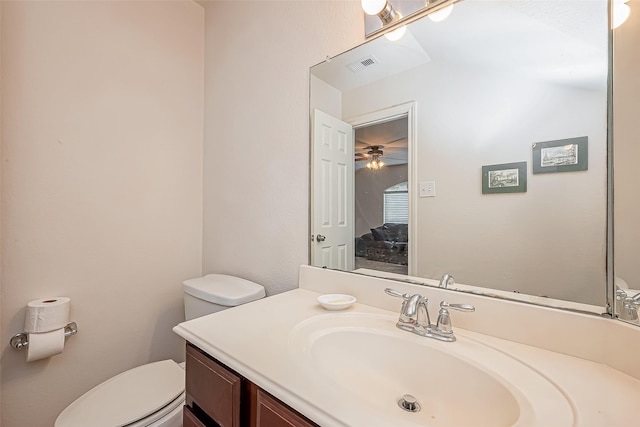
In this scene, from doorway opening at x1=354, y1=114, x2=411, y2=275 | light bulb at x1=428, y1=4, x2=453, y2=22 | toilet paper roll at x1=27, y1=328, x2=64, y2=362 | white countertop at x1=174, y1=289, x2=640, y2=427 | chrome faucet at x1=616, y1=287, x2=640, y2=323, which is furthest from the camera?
toilet paper roll at x1=27, y1=328, x2=64, y2=362

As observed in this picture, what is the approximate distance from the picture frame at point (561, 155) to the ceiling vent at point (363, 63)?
0.64 m

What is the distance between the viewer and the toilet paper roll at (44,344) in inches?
44.2

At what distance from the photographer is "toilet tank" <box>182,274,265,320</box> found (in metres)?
1.23

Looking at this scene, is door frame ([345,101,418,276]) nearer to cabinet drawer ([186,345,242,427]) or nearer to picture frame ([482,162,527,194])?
picture frame ([482,162,527,194])

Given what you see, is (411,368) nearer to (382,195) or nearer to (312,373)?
(312,373)

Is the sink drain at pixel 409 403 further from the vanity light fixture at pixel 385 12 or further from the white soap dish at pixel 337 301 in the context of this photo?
the vanity light fixture at pixel 385 12

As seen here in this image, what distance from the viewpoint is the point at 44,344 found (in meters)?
1.14

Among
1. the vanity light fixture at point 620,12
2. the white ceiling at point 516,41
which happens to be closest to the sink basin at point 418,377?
the white ceiling at point 516,41

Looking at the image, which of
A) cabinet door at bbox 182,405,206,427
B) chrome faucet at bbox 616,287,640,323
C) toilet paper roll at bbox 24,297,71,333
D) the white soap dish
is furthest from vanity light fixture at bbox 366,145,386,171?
toilet paper roll at bbox 24,297,71,333

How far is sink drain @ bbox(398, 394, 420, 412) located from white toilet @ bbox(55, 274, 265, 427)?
0.79 metres

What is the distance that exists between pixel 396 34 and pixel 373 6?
124 millimetres

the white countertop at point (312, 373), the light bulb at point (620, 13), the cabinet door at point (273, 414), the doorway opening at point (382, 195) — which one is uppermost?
the light bulb at point (620, 13)

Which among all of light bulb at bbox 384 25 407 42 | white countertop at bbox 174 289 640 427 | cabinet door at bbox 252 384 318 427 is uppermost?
light bulb at bbox 384 25 407 42

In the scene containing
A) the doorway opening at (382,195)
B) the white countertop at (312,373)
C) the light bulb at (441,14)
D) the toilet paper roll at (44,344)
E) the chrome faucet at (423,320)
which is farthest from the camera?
the toilet paper roll at (44,344)
